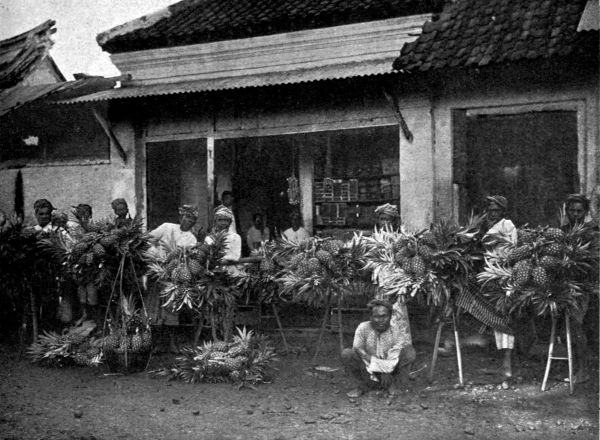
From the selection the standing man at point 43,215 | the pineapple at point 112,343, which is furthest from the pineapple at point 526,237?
the standing man at point 43,215

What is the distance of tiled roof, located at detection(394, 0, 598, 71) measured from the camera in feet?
26.0

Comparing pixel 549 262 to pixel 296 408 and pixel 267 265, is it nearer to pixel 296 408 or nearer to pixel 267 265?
pixel 296 408

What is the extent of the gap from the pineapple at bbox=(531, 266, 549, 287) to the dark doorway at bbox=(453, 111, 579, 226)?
10.5 feet

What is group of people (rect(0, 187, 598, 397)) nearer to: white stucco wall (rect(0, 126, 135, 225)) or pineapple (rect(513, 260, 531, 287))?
pineapple (rect(513, 260, 531, 287))

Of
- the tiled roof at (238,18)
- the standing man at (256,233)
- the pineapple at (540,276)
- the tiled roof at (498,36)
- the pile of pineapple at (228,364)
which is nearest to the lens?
the pineapple at (540,276)

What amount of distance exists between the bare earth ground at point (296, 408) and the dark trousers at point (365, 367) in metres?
0.16

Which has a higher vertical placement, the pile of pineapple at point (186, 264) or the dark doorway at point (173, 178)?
the dark doorway at point (173, 178)

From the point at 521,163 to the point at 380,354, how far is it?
452cm

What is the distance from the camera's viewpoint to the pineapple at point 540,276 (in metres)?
5.65

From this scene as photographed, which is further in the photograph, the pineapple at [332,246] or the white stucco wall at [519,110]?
the white stucco wall at [519,110]

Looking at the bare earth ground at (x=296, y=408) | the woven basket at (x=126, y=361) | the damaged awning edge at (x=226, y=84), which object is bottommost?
the bare earth ground at (x=296, y=408)

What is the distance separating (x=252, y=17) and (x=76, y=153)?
12.7ft

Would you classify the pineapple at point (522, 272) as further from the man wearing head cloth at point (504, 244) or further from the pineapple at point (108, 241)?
the pineapple at point (108, 241)

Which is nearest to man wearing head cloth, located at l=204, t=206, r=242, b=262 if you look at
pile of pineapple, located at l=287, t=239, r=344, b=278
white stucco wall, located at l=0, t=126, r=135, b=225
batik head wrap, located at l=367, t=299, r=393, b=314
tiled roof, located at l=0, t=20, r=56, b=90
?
pile of pineapple, located at l=287, t=239, r=344, b=278
